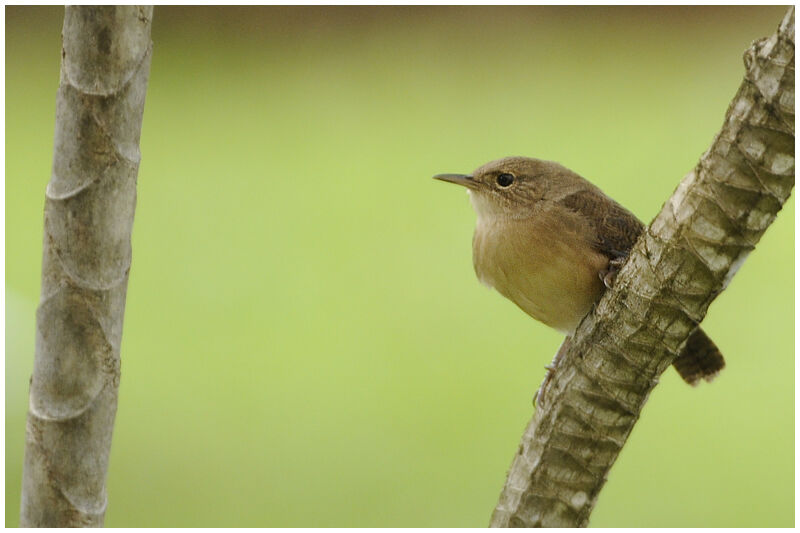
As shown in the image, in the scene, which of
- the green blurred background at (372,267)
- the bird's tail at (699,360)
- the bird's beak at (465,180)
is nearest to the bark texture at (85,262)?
the bird's beak at (465,180)

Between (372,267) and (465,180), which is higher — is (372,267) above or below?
below

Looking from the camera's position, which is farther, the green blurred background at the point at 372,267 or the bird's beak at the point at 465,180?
the green blurred background at the point at 372,267

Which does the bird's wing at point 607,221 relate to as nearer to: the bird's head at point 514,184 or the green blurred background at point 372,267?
the bird's head at point 514,184

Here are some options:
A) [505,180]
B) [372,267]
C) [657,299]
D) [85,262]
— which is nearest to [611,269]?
[657,299]

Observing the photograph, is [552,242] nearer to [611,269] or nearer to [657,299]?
[611,269]

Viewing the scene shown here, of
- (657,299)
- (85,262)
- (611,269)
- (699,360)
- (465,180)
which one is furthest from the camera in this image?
(465,180)

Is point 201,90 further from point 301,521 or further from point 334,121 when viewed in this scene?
point 301,521
